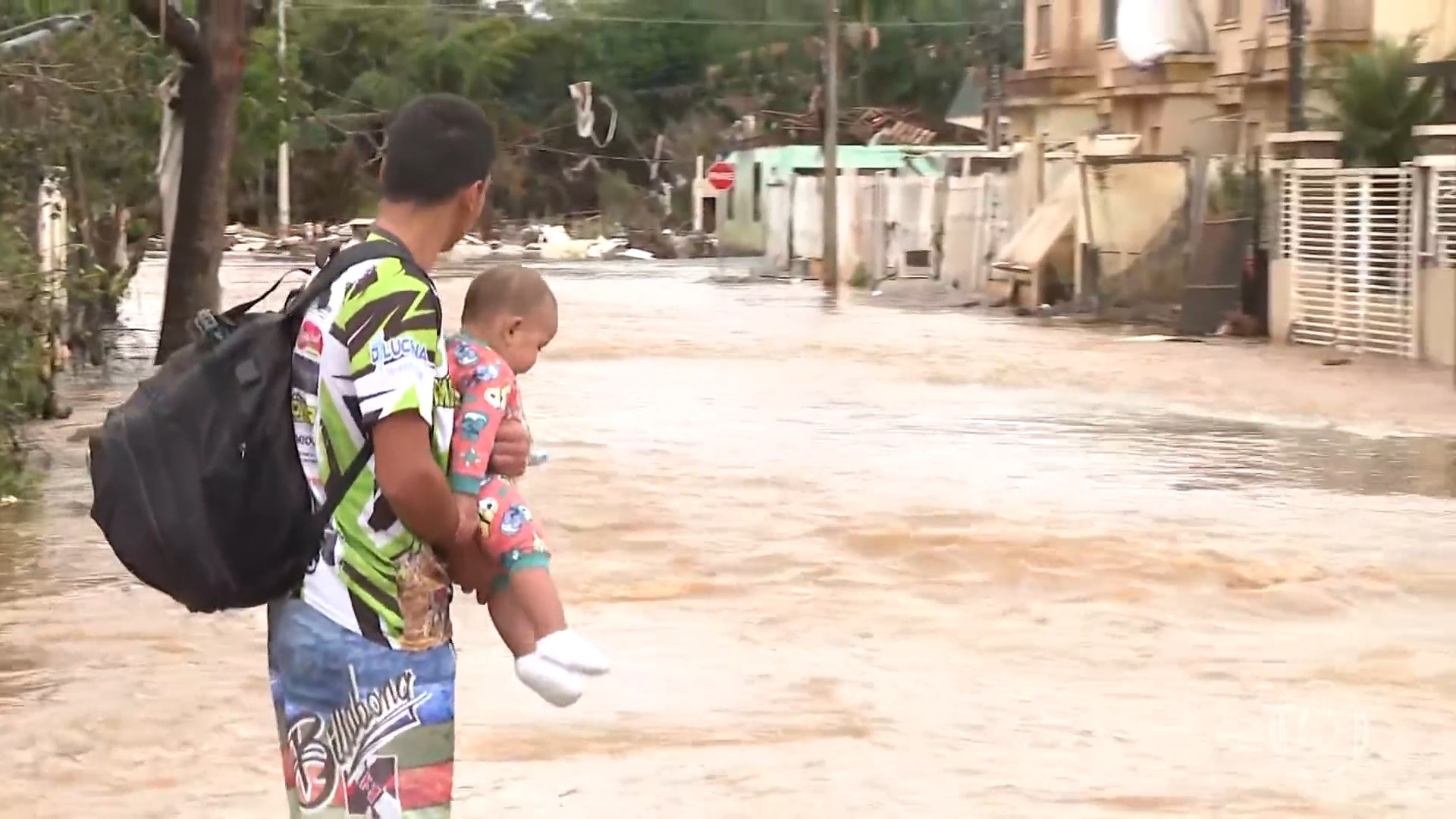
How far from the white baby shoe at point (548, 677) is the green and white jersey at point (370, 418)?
0.49 ft

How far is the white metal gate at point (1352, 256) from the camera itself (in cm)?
2208

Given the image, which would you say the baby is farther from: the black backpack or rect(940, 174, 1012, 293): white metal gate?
rect(940, 174, 1012, 293): white metal gate

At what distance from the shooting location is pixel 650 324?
2859 cm

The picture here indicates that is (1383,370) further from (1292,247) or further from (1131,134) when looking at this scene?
(1131,134)

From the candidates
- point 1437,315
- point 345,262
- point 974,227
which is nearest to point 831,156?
point 974,227

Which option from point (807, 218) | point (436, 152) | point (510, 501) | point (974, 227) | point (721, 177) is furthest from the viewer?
point (721, 177)

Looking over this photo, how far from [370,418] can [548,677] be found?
518 millimetres

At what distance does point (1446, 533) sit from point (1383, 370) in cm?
1010

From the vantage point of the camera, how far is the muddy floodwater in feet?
20.8

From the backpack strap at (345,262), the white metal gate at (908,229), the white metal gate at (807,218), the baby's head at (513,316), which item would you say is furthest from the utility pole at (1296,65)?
the backpack strap at (345,262)

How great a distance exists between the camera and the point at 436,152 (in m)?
3.47

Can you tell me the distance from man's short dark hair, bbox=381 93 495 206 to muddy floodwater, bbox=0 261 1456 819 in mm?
2854

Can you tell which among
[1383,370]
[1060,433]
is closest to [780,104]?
[1383,370]

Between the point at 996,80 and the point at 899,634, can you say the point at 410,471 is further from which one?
the point at 996,80
